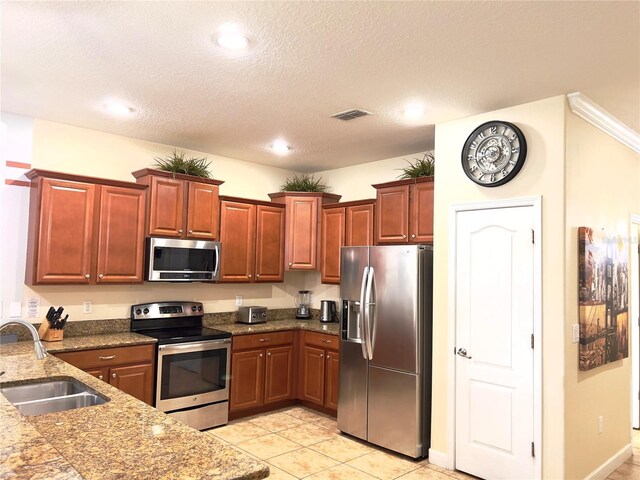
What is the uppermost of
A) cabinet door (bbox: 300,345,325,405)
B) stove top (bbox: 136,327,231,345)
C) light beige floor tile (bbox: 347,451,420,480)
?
stove top (bbox: 136,327,231,345)

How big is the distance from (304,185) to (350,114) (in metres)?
1.96

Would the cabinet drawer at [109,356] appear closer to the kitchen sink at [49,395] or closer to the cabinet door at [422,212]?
the kitchen sink at [49,395]

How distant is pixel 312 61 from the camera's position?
280cm

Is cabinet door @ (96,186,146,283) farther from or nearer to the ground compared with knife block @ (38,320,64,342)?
farther from the ground

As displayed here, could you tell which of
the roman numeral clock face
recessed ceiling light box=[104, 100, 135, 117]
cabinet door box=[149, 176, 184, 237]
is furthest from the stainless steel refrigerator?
recessed ceiling light box=[104, 100, 135, 117]

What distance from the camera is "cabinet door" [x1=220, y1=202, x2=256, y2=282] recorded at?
4926 millimetres

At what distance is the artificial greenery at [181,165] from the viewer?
4566mm

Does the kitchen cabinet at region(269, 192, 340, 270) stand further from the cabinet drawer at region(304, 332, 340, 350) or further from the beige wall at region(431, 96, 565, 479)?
the beige wall at region(431, 96, 565, 479)

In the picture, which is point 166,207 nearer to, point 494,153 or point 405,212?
point 405,212

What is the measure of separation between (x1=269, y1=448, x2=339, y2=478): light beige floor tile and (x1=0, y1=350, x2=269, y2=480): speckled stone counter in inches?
74.3

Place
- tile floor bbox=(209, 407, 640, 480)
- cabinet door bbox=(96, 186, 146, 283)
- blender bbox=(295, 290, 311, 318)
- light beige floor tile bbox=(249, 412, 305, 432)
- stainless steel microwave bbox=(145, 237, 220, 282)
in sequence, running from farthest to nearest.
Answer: blender bbox=(295, 290, 311, 318)
light beige floor tile bbox=(249, 412, 305, 432)
stainless steel microwave bbox=(145, 237, 220, 282)
cabinet door bbox=(96, 186, 146, 283)
tile floor bbox=(209, 407, 640, 480)

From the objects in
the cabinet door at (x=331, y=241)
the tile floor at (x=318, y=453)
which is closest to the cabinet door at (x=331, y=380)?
the tile floor at (x=318, y=453)

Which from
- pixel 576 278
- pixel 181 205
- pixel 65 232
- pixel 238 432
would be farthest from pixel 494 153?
pixel 65 232

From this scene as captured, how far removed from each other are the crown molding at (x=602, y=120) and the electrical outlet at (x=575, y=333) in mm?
1462
